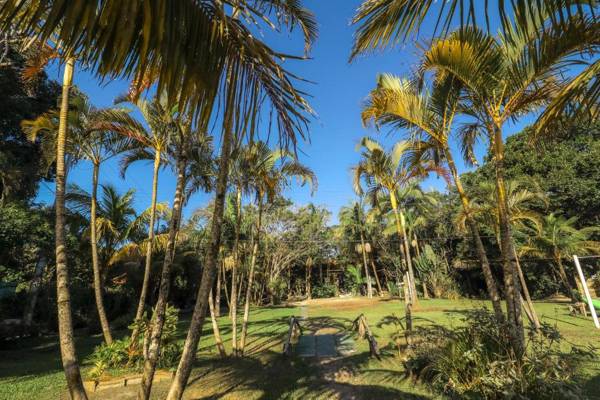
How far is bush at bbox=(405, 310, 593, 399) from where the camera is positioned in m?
3.13

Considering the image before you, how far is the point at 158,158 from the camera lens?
7.16 m

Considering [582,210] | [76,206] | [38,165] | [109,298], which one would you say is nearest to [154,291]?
[109,298]

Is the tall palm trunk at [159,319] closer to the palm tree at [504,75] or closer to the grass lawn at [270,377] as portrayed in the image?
the grass lawn at [270,377]

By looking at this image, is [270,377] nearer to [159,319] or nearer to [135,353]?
[159,319]

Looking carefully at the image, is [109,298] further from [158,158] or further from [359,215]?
[359,215]

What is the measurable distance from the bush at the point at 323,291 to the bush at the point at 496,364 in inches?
1017

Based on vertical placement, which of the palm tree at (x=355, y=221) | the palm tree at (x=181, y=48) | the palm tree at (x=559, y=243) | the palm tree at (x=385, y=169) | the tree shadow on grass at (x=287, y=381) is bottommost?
the tree shadow on grass at (x=287, y=381)

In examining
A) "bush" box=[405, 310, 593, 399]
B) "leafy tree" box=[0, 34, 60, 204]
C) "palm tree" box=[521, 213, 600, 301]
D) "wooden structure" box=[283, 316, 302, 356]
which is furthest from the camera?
"palm tree" box=[521, 213, 600, 301]

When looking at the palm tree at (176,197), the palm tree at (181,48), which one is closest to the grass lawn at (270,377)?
the palm tree at (176,197)

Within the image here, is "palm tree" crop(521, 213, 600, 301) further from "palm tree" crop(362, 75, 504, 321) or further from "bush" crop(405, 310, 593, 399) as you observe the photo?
"bush" crop(405, 310, 593, 399)

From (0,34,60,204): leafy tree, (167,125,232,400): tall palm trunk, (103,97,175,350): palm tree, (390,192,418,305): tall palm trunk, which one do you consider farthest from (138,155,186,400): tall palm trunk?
(0,34,60,204): leafy tree

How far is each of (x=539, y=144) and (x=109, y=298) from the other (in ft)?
60.2

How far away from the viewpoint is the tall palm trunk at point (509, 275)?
3680 mm

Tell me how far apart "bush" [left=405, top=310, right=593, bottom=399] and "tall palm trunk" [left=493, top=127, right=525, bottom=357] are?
0.35ft
